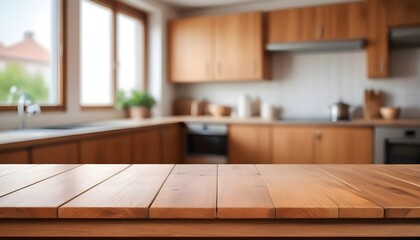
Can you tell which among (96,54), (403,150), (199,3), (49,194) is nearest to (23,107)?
(96,54)

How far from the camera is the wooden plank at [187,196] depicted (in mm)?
716

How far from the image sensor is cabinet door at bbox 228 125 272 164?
3.64m

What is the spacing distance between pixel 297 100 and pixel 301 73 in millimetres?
321

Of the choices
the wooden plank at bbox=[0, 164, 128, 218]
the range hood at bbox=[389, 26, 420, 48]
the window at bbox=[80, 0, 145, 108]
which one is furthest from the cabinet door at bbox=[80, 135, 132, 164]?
the range hood at bbox=[389, 26, 420, 48]

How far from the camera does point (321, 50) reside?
3826 millimetres

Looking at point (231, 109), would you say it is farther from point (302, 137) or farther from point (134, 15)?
point (134, 15)

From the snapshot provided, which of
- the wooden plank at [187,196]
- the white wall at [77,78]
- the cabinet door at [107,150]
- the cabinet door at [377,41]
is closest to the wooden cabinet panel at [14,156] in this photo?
the cabinet door at [107,150]

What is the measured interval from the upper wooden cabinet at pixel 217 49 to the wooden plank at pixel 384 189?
2936 millimetres

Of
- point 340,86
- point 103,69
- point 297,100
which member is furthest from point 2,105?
point 340,86

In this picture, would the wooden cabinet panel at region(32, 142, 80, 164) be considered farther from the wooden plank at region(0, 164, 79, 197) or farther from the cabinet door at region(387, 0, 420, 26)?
the cabinet door at region(387, 0, 420, 26)

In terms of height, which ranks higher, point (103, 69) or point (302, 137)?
point (103, 69)

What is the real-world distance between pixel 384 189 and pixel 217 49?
3444 mm

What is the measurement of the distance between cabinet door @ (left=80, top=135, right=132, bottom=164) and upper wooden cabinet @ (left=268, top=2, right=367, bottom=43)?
2026mm

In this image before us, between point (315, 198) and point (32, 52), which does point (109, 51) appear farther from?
point (315, 198)
